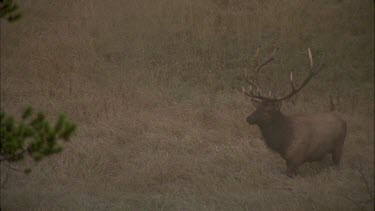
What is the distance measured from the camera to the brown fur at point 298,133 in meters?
6.15

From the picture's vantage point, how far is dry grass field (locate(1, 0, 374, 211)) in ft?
19.6

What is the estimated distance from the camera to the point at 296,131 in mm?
6379

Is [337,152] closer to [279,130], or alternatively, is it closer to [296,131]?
[296,131]

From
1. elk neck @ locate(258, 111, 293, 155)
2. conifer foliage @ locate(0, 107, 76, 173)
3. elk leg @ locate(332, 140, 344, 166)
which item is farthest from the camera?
elk neck @ locate(258, 111, 293, 155)

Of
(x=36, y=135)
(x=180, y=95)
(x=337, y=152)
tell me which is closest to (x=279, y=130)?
(x=337, y=152)

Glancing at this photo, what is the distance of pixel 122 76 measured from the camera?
28.0ft

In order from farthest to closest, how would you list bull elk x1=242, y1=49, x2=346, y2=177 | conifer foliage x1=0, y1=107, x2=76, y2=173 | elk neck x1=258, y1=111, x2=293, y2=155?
1. elk neck x1=258, y1=111, x2=293, y2=155
2. bull elk x1=242, y1=49, x2=346, y2=177
3. conifer foliage x1=0, y1=107, x2=76, y2=173

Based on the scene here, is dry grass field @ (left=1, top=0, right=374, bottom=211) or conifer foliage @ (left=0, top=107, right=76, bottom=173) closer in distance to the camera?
conifer foliage @ (left=0, top=107, right=76, bottom=173)

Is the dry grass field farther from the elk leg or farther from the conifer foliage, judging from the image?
the conifer foliage

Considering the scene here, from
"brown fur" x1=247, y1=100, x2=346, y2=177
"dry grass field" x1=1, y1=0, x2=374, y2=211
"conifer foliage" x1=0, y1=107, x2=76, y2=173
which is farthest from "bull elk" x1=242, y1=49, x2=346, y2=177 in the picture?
"conifer foliage" x1=0, y1=107, x2=76, y2=173

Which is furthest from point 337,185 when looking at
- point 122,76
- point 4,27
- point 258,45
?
point 4,27

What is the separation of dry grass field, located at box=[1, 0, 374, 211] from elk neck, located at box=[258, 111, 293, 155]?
273mm

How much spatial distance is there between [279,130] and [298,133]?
226mm

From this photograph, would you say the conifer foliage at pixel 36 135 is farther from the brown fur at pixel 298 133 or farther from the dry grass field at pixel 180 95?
the brown fur at pixel 298 133
